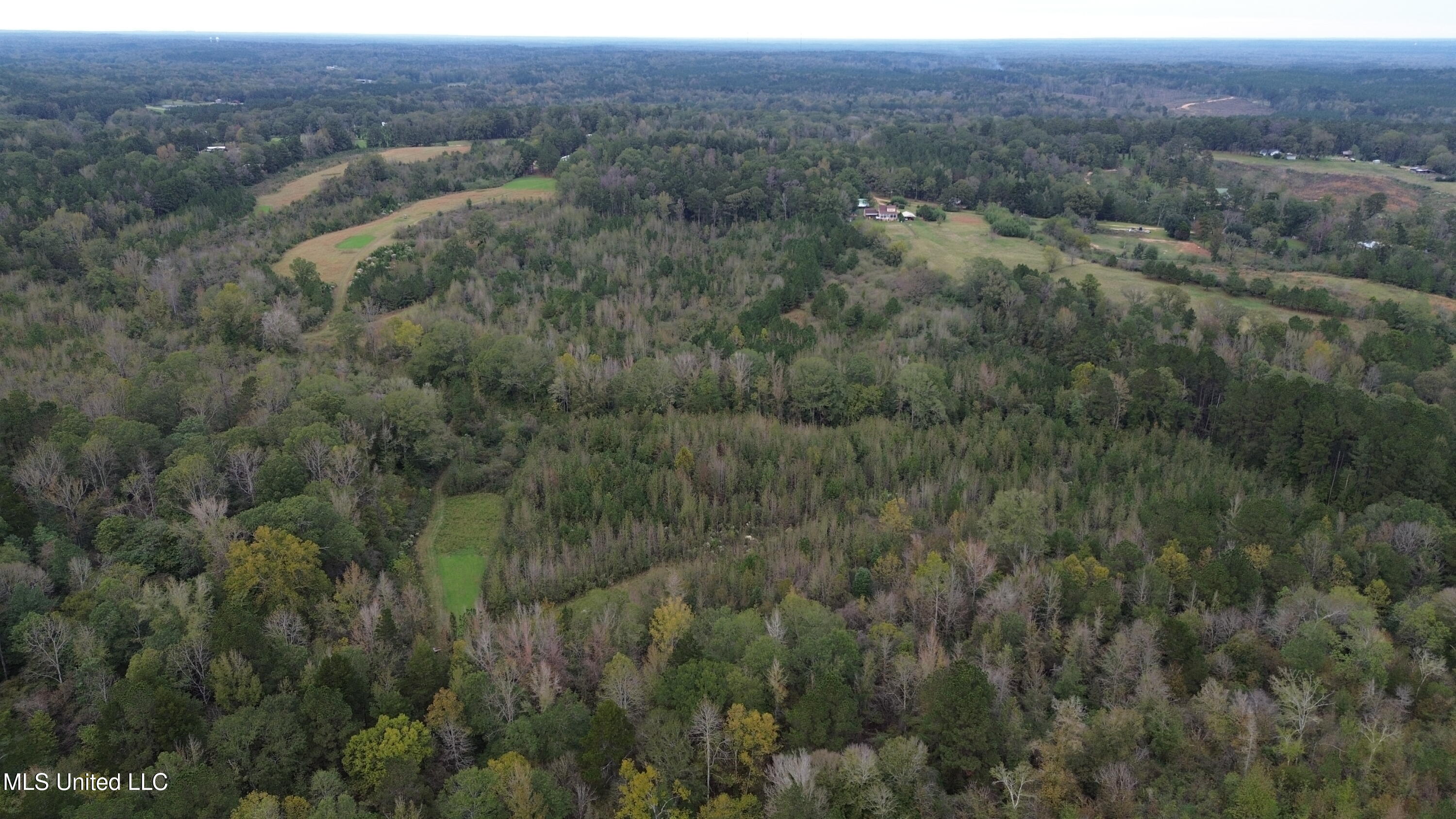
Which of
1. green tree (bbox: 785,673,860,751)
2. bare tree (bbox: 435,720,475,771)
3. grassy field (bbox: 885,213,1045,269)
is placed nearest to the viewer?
green tree (bbox: 785,673,860,751)

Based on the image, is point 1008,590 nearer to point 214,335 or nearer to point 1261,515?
point 1261,515

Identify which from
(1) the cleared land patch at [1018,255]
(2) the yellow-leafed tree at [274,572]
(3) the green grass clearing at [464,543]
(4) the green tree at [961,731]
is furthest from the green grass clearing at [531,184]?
(4) the green tree at [961,731]

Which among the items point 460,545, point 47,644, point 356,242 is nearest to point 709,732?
point 460,545

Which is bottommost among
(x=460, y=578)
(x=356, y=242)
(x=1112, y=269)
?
(x=460, y=578)

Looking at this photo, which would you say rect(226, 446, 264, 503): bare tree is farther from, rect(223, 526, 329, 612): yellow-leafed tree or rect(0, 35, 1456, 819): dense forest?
rect(223, 526, 329, 612): yellow-leafed tree

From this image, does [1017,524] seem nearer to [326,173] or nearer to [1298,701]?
A: [1298,701]

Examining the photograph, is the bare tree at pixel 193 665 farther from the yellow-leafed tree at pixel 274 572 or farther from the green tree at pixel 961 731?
the green tree at pixel 961 731

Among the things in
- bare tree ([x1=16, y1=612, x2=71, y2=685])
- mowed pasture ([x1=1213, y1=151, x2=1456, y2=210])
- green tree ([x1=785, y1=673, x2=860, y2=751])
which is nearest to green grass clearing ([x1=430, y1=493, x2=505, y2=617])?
bare tree ([x1=16, y1=612, x2=71, y2=685])
